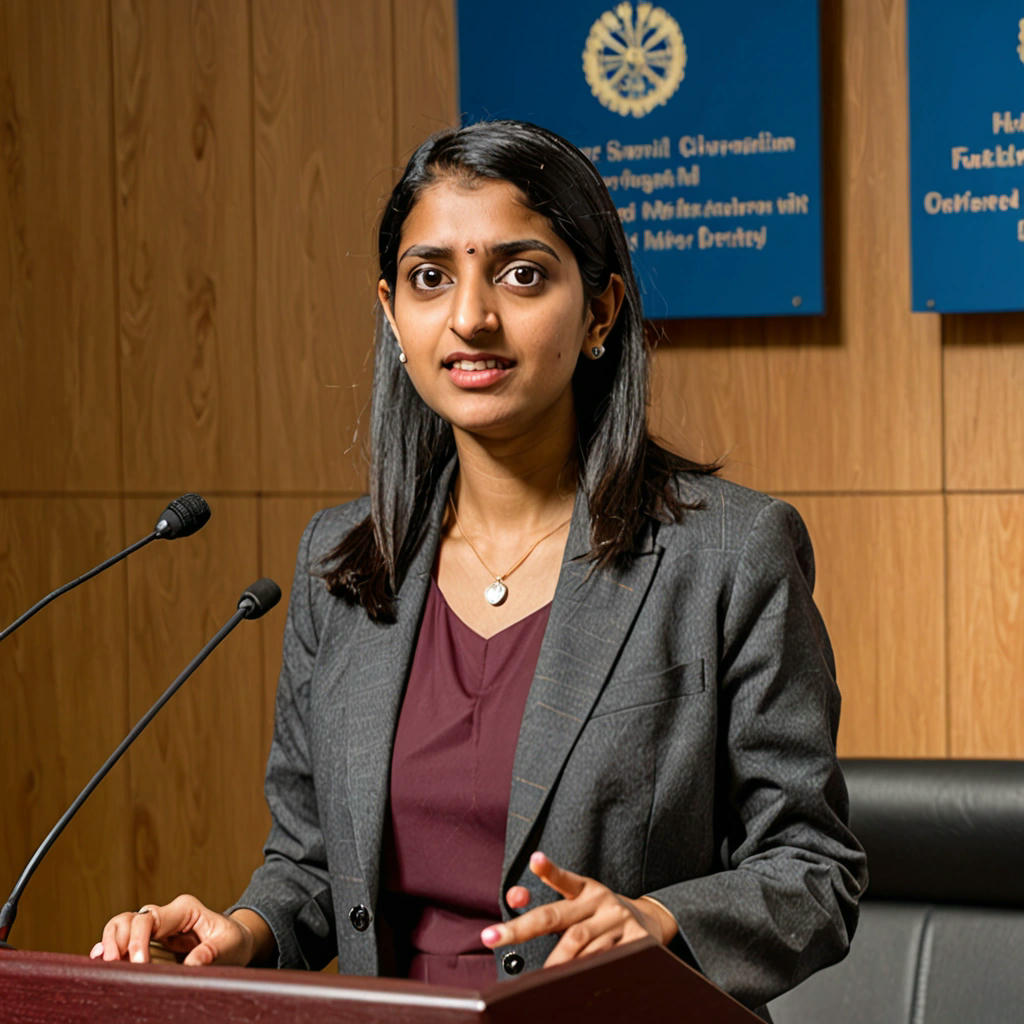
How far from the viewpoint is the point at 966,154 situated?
3104 millimetres

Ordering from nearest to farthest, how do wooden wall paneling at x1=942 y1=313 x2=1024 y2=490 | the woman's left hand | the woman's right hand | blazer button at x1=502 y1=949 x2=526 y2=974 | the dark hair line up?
the woman's left hand → the woman's right hand → blazer button at x1=502 y1=949 x2=526 y2=974 → the dark hair → wooden wall paneling at x1=942 y1=313 x2=1024 y2=490

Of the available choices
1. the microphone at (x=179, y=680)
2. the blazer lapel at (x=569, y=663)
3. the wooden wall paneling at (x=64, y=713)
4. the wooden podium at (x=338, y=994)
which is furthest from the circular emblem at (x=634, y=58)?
the wooden podium at (x=338, y=994)

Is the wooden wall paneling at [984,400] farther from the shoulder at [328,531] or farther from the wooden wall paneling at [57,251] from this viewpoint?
the wooden wall paneling at [57,251]

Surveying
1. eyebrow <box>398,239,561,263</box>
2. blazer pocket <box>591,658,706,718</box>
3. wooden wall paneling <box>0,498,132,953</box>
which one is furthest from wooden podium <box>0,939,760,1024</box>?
wooden wall paneling <box>0,498,132,953</box>

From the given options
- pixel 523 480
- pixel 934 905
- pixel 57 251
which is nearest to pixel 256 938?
pixel 523 480

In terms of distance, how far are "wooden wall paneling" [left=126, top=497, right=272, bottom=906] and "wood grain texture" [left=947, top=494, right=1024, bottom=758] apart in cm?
164

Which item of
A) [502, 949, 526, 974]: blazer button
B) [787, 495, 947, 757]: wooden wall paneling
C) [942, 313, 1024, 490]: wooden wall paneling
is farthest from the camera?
[787, 495, 947, 757]: wooden wall paneling

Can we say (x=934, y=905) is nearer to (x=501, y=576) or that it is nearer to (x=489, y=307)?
(x=501, y=576)

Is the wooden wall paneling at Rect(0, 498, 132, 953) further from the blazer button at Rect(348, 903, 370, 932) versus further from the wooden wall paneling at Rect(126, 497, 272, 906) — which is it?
the blazer button at Rect(348, 903, 370, 932)

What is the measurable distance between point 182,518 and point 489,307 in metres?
0.40

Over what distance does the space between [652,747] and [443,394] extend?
0.44 m

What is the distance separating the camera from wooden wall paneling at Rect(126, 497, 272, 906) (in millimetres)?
3830

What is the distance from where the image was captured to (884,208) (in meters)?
3.23

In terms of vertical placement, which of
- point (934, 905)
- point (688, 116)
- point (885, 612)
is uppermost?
point (688, 116)
